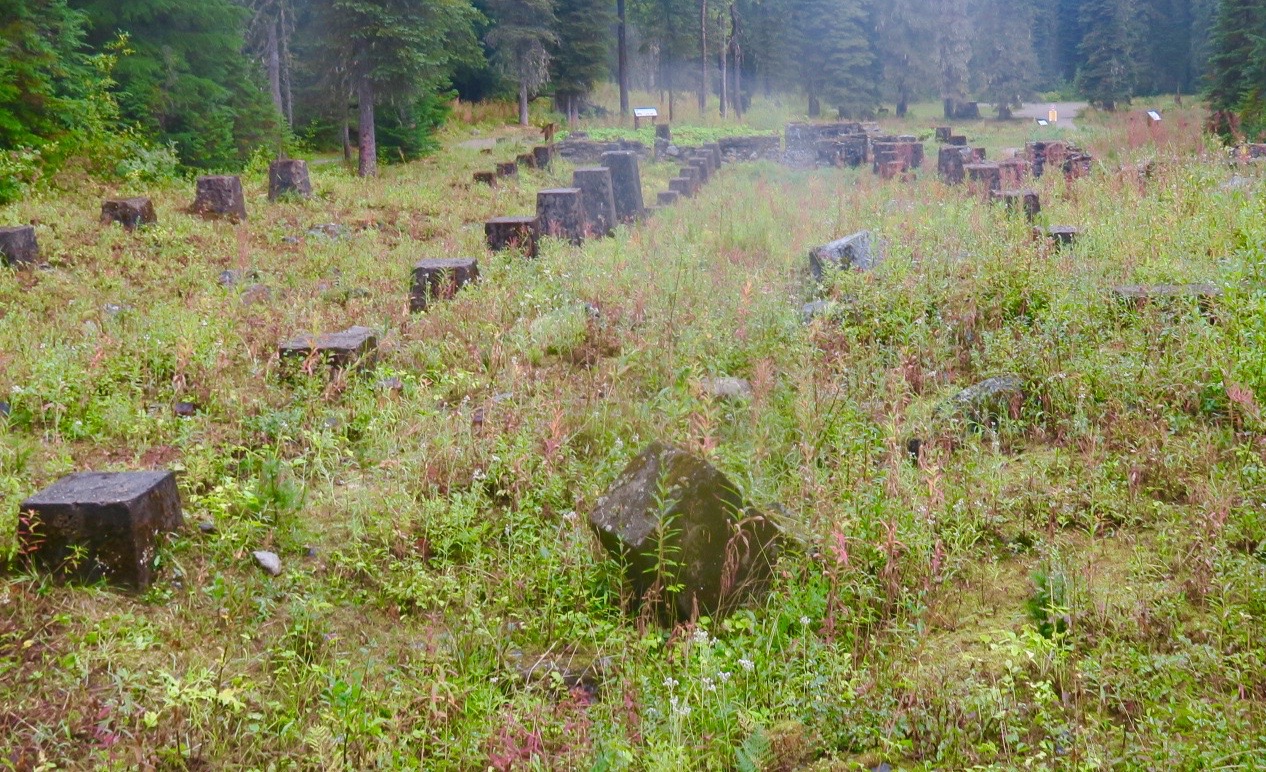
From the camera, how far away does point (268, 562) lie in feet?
14.4

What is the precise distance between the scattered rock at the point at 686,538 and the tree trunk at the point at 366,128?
19752 mm

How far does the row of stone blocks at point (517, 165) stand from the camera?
1966 cm

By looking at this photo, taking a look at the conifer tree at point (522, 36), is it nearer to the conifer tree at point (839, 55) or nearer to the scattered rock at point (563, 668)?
the conifer tree at point (839, 55)

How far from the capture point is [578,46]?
40719 millimetres

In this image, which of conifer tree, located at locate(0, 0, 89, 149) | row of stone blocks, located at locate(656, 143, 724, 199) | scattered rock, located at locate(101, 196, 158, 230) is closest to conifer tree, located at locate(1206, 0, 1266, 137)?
row of stone blocks, located at locate(656, 143, 724, 199)

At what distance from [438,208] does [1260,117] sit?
19954mm

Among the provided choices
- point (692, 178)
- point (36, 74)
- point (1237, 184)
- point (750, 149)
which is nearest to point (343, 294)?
point (36, 74)

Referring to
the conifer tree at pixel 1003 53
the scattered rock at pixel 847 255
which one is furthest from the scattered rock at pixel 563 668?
the conifer tree at pixel 1003 53

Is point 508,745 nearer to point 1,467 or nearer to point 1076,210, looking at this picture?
point 1,467

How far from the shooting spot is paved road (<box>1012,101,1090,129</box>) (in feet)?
145

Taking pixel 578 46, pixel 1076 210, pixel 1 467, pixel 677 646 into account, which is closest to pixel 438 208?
pixel 1076 210

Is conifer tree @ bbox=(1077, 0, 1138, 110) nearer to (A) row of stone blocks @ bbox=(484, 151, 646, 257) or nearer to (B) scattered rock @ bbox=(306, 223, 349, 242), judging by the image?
(A) row of stone blocks @ bbox=(484, 151, 646, 257)

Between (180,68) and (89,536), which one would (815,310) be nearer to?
(89,536)

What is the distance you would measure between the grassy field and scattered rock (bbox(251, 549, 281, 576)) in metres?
0.05
